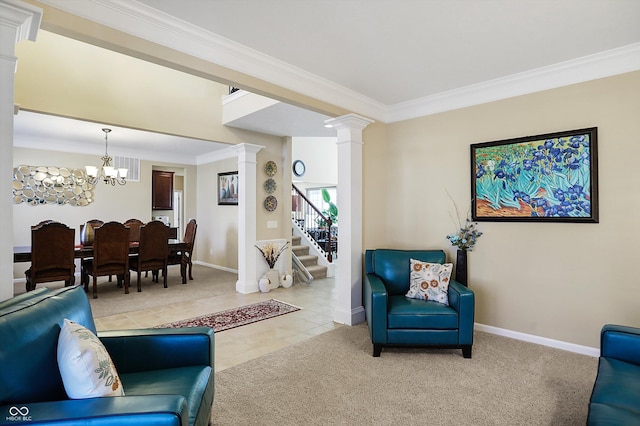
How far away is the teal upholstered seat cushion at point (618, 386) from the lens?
1483 millimetres

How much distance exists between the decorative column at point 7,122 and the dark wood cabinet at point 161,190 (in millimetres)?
6679

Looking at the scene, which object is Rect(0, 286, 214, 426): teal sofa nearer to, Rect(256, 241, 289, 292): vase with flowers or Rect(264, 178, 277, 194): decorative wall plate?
Rect(256, 241, 289, 292): vase with flowers

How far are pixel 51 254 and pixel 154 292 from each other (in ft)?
4.84

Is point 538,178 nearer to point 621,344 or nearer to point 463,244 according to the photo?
point 463,244

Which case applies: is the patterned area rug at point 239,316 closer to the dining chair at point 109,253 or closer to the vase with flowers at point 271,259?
the vase with flowers at point 271,259

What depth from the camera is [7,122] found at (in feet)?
5.68

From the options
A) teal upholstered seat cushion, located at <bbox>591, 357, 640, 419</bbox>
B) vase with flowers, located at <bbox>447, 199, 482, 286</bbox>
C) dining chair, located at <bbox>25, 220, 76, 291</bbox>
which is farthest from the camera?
dining chair, located at <bbox>25, 220, 76, 291</bbox>

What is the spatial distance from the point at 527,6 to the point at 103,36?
9.08 ft

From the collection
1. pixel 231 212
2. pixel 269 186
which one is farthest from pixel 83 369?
pixel 231 212

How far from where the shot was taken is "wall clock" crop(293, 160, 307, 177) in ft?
33.3

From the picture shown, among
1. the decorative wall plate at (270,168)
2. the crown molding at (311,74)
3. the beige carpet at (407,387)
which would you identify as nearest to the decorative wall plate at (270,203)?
the decorative wall plate at (270,168)

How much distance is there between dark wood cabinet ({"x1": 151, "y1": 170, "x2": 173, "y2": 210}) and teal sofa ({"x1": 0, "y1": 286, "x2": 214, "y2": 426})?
6.98 meters

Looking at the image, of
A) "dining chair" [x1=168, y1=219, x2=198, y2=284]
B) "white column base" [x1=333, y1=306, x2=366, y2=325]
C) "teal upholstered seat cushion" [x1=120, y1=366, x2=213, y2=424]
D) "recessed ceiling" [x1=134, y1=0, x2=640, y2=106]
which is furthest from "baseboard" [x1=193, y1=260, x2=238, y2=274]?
"teal upholstered seat cushion" [x1=120, y1=366, x2=213, y2=424]

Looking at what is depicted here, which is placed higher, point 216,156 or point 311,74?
point 311,74
